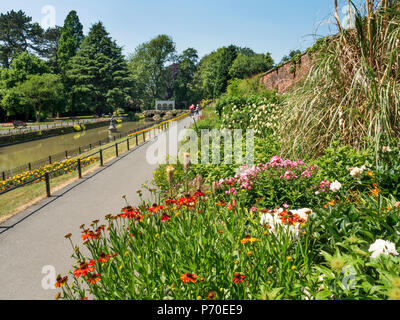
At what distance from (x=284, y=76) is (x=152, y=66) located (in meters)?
57.6

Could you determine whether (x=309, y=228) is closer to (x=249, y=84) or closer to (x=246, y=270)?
(x=246, y=270)

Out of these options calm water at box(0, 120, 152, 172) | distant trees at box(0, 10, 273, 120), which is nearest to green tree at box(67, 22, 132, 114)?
distant trees at box(0, 10, 273, 120)

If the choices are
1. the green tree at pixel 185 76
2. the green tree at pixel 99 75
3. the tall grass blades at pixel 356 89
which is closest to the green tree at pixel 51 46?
the green tree at pixel 99 75

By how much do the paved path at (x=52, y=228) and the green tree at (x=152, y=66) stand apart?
57.6 m

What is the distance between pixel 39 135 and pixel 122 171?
22.7 meters

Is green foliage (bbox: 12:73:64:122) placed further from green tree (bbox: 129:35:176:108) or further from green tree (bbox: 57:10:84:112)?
green tree (bbox: 129:35:176:108)

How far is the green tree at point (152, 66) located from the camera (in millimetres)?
64438

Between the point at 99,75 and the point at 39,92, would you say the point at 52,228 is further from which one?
the point at 99,75

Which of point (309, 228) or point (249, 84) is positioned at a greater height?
point (249, 84)

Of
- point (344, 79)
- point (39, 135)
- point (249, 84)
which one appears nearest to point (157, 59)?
point (39, 135)

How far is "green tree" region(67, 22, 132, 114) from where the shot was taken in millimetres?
45844

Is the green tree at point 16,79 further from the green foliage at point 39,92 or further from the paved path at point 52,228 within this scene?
the paved path at point 52,228

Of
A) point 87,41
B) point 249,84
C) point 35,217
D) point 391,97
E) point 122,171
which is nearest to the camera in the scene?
point 391,97
